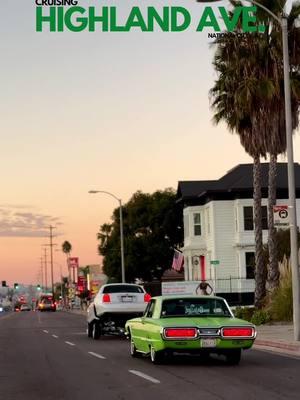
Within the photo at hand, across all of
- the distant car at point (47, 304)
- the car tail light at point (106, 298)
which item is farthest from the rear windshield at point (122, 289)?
the distant car at point (47, 304)

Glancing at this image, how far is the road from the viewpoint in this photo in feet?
38.7

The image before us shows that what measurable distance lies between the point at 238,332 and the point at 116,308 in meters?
10.2

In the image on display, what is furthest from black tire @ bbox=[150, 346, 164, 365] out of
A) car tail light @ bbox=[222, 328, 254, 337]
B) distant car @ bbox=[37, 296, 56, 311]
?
distant car @ bbox=[37, 296, 56, 311]

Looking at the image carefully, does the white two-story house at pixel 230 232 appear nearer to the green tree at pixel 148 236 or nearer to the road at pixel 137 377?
the green tree at pixel 148 236

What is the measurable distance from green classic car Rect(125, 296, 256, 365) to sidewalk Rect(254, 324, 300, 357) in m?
3.25

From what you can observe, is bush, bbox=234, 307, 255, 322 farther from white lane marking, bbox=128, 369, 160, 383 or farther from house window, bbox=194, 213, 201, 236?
house window, bbox=194, 213, 201, 236

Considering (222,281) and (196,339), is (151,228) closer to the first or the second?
(222,281)

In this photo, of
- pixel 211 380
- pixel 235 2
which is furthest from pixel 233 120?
pixel 211 380

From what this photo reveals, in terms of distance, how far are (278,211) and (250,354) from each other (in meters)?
4.36

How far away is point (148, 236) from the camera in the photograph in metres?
74.6

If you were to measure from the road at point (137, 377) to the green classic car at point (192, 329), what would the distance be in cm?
39

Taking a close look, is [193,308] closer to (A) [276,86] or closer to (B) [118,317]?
→ (B) [118,317]

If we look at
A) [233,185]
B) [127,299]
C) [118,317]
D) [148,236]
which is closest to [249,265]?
[233,185]

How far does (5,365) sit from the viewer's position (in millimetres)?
17469
